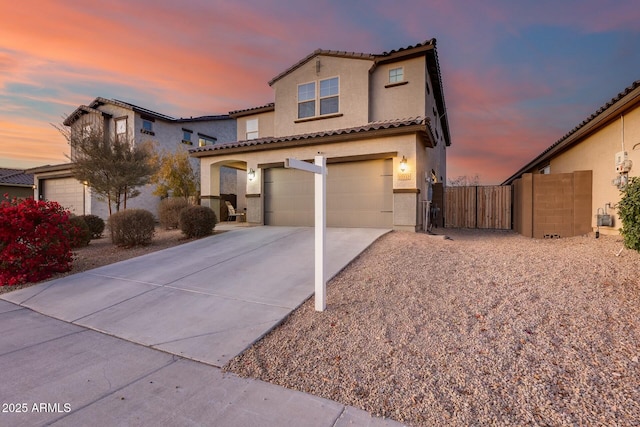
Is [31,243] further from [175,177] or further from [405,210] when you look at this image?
[175,177]

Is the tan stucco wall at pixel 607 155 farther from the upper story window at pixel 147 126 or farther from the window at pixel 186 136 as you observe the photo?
the upper story window at pixel 147 126

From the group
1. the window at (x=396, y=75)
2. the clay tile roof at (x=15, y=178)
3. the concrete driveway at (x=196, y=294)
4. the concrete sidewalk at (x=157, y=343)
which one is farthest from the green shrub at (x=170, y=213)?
the clay tile roof at (x=15, y=178)

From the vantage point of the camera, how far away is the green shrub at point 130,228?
844 cm

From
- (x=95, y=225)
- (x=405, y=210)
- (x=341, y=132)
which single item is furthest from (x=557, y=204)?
(x=95, y=225)

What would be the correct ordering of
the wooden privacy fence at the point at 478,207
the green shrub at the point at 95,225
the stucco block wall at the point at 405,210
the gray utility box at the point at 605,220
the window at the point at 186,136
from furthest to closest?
the window at the point at 186,136, the wooden privacy fence at the point at 478,207, the green shrub at the point at 95,225, the stucco block wall at the point at 405,210, the gray utility box at the point at 605,220

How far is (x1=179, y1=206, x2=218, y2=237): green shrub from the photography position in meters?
9.32

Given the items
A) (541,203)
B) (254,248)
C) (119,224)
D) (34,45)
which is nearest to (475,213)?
(541,203)

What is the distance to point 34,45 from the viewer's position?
8.40 metres

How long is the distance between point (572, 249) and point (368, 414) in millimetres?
7036

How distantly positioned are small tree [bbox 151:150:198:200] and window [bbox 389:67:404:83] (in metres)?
13.0

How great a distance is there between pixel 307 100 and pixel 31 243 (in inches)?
402

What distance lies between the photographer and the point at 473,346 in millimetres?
2938

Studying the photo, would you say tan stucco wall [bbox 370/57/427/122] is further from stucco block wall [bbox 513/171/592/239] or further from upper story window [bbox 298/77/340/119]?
stucco block wall [bbox 513/171/592/239]

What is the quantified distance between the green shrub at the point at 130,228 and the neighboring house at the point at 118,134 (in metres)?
11.5
